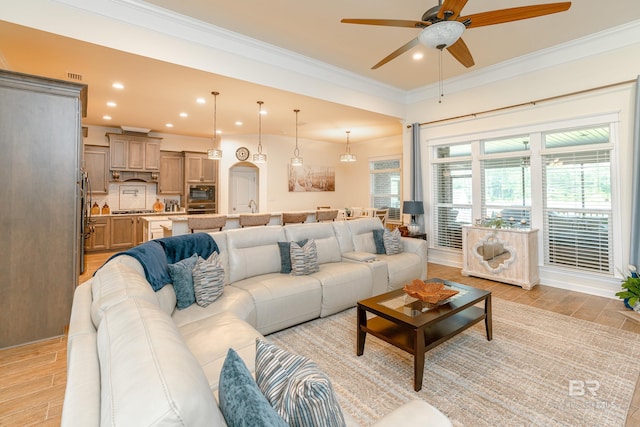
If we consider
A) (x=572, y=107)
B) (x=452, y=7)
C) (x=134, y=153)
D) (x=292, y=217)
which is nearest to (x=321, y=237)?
(x=292, y=217)

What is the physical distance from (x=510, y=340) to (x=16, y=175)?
4802mm

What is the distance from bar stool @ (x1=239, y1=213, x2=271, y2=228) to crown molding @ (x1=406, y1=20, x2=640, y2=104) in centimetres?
399

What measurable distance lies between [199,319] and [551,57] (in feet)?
18.6

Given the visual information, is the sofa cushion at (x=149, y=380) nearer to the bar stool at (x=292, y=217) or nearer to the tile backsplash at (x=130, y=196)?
the bar stool at (x=292, y=217)

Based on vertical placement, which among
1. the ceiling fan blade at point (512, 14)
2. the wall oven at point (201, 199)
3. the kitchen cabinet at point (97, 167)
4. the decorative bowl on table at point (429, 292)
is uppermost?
the ceiling fan blade at point (512, 14)

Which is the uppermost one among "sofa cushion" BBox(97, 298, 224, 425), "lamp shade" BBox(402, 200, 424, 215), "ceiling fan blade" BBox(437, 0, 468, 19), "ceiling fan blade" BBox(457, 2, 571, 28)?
"ceiling fan blade" BBox(457, 2, 571, 28)

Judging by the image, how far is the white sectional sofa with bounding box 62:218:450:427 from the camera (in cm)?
72

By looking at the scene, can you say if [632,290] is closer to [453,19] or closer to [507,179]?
[507,179]

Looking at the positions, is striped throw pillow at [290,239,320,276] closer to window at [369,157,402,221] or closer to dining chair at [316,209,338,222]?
dining chair at [316,209,338,222]

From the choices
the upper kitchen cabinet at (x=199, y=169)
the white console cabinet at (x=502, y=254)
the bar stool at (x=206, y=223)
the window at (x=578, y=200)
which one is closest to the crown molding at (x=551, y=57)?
the window at (x=578, y=200)

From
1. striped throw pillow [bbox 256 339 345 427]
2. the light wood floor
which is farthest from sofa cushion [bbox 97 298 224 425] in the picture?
the light wood floor

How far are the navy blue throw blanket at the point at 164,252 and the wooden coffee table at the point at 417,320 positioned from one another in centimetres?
161

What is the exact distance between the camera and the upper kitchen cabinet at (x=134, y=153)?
684 centimetres

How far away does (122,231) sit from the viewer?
6.80 m
